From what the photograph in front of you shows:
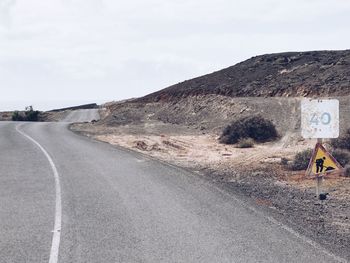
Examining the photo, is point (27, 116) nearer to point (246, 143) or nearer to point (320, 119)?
point (246, 143)

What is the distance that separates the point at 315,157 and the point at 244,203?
85.7 inches

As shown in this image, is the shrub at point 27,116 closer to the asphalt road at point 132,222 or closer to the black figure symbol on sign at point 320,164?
the asphalt road at point 132,222

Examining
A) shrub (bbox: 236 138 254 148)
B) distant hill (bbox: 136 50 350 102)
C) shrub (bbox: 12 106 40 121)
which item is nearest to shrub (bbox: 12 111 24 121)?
shrub (bbox: 12 106 40 121)

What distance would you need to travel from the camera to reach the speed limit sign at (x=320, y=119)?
1245 centimetres

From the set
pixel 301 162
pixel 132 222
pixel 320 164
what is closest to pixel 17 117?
pixel 301 162

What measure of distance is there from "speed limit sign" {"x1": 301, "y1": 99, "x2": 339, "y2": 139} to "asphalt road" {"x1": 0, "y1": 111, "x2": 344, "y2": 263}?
243 cm

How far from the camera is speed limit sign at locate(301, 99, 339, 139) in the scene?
490 inches

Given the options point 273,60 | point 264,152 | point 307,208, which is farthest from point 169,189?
point 273,60

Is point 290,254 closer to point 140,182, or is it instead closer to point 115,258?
point 115,258

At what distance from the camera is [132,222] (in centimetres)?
999

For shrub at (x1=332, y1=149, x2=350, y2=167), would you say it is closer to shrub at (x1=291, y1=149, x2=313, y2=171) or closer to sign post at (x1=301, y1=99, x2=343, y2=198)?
shrub at (x1=291, y1=149, x2=313, y2=171)

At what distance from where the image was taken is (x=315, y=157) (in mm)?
12664

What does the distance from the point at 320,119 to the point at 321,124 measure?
12 cm

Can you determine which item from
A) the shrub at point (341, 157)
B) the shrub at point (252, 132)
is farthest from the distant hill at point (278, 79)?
the shrub at point (341, 157)
